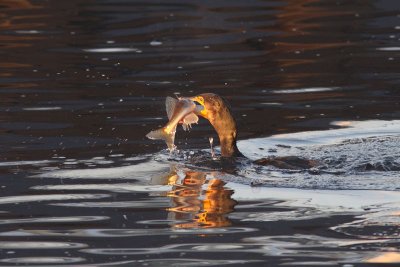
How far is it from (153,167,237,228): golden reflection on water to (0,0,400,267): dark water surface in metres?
0.02

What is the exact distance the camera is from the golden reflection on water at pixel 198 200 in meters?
8.34

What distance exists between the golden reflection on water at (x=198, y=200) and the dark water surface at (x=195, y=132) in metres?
0.02

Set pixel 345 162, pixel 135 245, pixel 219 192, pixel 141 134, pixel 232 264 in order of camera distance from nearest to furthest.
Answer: pixel 232 264 < pixel 135 245 < pixel 219 192 < pixel 345 162 < pixel 141 134

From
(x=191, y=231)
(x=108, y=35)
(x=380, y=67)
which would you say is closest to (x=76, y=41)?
(x=108, y=35)

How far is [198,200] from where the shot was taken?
9.05 metres

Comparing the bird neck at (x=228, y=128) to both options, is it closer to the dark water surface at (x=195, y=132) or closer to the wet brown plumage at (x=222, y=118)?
the wet brown plumage at (x=222, y=118)

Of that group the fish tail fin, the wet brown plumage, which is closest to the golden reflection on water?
the fish tail fin

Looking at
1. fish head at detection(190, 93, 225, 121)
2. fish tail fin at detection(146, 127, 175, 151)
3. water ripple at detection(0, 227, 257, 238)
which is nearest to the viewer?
water ripple at detection(0, 227, 257, 238)

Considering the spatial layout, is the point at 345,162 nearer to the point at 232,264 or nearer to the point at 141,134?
the point at 141,134

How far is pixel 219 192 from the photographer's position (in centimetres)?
937

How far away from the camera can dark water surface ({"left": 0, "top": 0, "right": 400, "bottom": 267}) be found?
7.78 metres

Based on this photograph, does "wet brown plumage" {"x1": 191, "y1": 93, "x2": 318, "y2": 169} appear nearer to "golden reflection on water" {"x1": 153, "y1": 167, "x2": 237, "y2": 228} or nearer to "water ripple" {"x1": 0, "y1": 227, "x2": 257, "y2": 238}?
"golden reflection on water" {"x1": 153, "y1": 167, "x2": 237, "y2": 228}

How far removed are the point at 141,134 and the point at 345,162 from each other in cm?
231

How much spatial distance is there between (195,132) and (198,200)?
11.0ft
